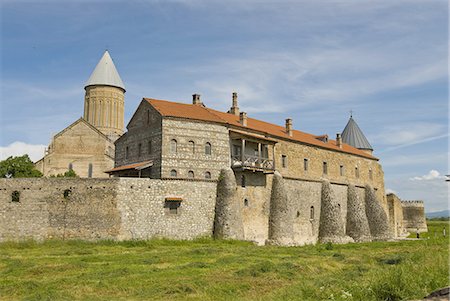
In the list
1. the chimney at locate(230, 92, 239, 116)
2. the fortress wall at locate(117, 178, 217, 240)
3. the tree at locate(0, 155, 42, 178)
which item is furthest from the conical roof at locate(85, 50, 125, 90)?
the fortress wall at locate(117, 178, 217, 240)

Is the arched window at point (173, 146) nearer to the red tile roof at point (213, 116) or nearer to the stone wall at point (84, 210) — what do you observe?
the red tile roof at point (213, 116)

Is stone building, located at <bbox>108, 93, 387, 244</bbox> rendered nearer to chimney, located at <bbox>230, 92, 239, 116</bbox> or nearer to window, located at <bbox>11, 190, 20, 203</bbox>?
chimney, located at <bbox>230, 92, 239, 116</bbox>

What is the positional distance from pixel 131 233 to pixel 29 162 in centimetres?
1711

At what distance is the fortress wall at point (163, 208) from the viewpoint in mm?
25969

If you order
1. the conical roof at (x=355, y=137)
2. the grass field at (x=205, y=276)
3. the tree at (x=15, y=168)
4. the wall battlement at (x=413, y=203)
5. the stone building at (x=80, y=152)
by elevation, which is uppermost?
the conical roof at (x=355, y=137)

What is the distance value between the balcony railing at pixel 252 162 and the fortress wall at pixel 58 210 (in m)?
8.80

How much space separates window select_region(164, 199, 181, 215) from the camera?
27203 mm

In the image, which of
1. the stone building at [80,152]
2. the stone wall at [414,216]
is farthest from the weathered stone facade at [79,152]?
the stone wall at [414,216]

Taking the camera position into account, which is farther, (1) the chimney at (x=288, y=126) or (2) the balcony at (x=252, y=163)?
(1) the chimney at (x=288, y=126)

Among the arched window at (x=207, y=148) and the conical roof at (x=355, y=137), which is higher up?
the conical roof at (x=355, y=137)

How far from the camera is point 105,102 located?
54.2 meters

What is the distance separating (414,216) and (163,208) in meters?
45.4

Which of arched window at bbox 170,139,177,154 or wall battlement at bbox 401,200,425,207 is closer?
arched window at bbox 170,139,177,154

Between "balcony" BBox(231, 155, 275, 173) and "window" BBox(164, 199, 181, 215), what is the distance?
4988 millimetres
